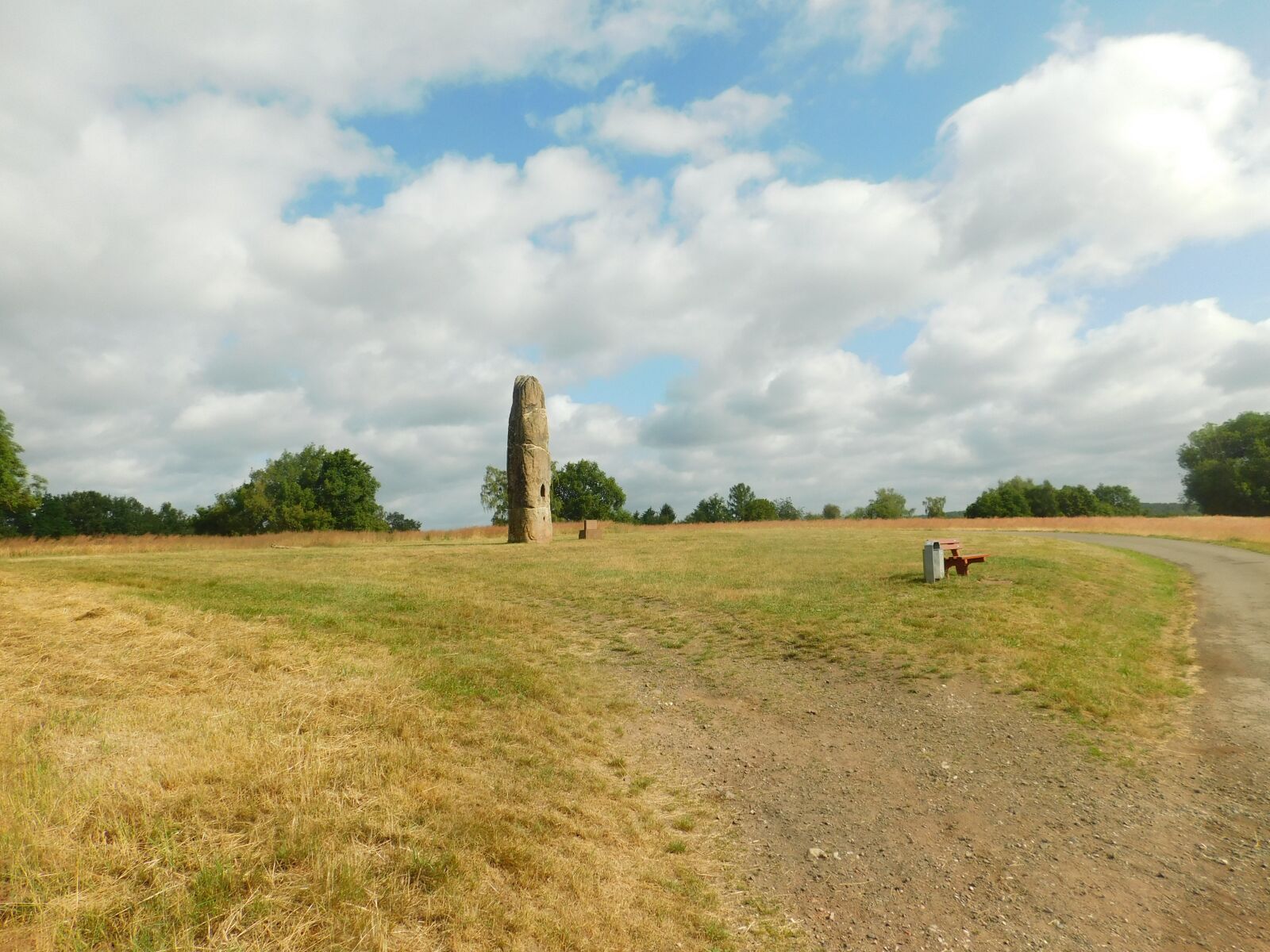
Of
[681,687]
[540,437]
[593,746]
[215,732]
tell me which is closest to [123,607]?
[215,732]

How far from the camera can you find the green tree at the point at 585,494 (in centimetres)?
7006

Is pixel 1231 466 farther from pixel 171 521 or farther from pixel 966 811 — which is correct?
pixel 171 521

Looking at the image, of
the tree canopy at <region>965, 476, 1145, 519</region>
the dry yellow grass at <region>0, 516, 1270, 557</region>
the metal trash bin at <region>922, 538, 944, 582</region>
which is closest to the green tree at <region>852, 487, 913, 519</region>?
the tree canopy at <region>965, 476, 1145, 519</region>

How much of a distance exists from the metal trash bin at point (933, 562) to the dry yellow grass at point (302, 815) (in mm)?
9419

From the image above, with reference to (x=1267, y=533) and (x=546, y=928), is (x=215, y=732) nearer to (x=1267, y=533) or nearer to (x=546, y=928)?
(x=546, y=928)

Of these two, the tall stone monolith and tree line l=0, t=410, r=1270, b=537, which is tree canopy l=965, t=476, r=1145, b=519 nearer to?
tree line l=0, t=410, r=1270, b=537

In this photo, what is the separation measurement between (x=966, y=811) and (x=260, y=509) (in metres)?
64.0

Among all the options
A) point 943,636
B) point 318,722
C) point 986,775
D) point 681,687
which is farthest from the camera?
point 943,636

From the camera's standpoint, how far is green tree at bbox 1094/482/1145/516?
91125 mm

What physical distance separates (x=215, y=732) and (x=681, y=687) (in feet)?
17.3

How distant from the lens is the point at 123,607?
9.20 metres

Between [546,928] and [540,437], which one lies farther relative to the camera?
[540,437]

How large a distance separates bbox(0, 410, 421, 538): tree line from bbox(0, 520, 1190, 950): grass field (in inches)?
1775

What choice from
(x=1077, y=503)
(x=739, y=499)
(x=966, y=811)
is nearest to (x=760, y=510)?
(x=739, y=499)
